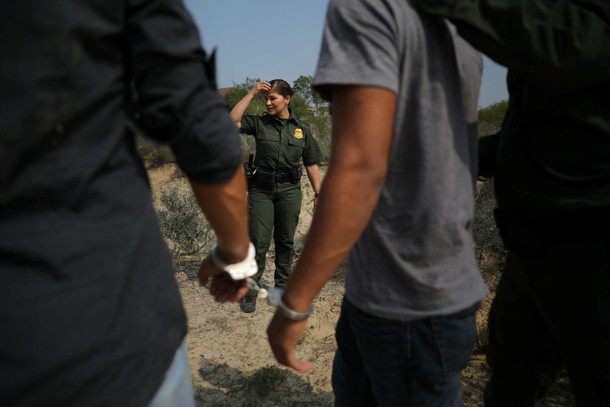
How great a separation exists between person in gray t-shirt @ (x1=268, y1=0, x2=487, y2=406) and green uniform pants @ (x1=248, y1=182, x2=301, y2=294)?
12.3 ft

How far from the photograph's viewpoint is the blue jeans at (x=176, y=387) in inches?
35.8

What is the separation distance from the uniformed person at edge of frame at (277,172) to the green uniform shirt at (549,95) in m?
3.50

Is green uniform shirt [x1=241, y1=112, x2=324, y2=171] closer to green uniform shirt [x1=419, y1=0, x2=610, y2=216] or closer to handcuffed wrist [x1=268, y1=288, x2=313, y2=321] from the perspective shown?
green uniform shirt [x1=419, y1=0, x2=610, y2=216]

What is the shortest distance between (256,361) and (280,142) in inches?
98.3

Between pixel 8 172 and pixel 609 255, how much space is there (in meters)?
1.48

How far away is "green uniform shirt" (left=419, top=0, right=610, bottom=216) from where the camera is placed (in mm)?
1114

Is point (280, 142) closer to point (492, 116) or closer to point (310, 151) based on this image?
point (310, 151)

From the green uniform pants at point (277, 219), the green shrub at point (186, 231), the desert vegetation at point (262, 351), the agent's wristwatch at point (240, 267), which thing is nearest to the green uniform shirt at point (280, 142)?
the green uniform pants at point (277, 219)

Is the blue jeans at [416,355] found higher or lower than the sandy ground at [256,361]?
higher

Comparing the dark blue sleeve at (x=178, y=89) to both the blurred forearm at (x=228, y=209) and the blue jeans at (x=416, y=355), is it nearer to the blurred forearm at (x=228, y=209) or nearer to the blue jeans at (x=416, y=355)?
the blurred forearm at (x=228, y=209)

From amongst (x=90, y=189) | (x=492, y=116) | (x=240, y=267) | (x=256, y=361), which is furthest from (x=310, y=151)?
(x=492, y=116)

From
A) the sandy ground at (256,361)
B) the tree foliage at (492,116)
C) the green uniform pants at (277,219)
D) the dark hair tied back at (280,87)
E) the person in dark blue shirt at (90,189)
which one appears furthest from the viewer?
the tree foliage at (492,116)

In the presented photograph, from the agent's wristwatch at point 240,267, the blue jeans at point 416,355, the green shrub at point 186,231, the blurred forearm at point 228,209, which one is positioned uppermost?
the blurred forearm at point 228,209

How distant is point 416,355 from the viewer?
1179mm
